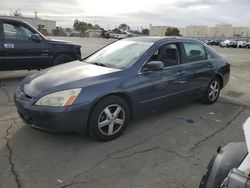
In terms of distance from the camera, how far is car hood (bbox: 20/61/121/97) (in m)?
3.72

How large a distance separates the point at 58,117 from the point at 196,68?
3048 mm

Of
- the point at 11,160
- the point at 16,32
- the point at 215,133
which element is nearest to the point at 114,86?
the point at 11,160

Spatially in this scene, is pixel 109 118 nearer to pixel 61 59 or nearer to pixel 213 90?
pixel 213 90

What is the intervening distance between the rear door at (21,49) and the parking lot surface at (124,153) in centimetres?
277

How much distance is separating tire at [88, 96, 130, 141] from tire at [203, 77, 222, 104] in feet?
7.94

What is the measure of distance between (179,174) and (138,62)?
1.89 meters

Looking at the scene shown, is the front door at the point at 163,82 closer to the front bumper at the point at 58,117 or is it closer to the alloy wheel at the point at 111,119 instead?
the alloy wheel at the point at 111,119

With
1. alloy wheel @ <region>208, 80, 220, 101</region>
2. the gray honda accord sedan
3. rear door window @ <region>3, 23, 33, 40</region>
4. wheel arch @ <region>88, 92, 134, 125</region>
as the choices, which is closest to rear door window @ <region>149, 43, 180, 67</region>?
the gray honda accord sedan

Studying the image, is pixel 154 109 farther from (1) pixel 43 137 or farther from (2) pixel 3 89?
(2) pixel 3 89

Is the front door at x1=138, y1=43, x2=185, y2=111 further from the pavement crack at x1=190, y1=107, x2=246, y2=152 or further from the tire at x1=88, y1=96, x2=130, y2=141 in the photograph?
the pavement crack at x1=190, y1=107, x2=246, y2=152

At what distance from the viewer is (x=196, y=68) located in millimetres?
5367

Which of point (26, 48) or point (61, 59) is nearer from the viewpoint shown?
point (26, 48)

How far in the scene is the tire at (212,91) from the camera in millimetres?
5844

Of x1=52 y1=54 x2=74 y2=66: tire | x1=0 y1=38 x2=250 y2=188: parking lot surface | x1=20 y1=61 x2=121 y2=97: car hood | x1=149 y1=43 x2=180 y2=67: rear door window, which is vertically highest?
x1=149 y1=43 x2=180 y2=67: rear door window
